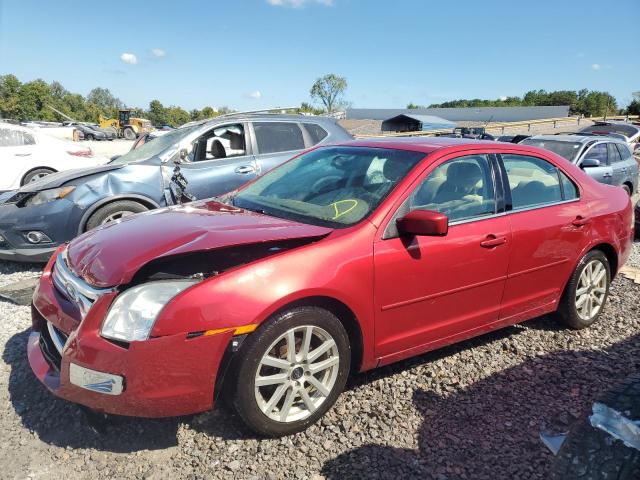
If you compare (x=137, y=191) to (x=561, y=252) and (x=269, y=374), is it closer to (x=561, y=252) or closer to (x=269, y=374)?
Answer: (x=269, y=374)

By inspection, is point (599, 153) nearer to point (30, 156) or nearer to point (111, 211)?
point (111, 211)

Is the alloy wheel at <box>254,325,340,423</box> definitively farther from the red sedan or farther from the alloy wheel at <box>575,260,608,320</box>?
the alloy wheel at <box>575,260,608,320</box>

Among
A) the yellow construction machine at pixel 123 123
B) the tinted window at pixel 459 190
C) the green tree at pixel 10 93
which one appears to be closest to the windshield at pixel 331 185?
the tinted window at pixel 459 190

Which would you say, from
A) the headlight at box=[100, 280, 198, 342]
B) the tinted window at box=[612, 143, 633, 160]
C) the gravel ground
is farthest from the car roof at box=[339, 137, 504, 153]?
the tinted window at box=[612, 143, 633, 160]

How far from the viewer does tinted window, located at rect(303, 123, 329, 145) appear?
6516 millimetres

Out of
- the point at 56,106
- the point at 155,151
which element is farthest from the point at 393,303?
the point at 56,106

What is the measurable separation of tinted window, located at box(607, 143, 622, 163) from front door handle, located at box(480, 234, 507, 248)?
850 centimetres

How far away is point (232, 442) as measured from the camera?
2.56m

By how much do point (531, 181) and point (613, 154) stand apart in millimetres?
8123

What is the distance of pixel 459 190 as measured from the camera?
3268 millimetres

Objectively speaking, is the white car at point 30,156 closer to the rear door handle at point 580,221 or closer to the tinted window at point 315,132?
the tinted window at point 315,132

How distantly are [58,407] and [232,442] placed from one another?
109cm

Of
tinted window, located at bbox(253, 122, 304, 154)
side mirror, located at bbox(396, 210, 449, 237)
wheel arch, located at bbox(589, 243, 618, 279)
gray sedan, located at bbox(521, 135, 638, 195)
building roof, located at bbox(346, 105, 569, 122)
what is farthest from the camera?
building roof, located at bbox(346, 105, 569, 122)

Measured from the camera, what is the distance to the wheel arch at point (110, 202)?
507cm
